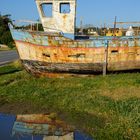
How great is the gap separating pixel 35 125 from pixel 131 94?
12.6 feet

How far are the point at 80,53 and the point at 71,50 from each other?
1.53ft

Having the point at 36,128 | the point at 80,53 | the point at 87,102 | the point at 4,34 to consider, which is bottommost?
the point at 4,34

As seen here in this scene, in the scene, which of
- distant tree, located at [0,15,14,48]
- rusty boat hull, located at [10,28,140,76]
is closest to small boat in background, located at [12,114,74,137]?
rusty boat hull, located at [10,28,140,76]

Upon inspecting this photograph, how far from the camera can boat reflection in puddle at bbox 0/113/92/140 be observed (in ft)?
33.0

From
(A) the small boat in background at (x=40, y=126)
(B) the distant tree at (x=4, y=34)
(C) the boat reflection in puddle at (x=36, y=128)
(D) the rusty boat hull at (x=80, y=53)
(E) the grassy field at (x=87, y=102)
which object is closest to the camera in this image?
(E) the grassy field at (x=87, y=102)

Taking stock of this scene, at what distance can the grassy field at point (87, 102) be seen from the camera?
9734 millimetres

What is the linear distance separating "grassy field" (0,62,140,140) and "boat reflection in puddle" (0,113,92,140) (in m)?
0.31

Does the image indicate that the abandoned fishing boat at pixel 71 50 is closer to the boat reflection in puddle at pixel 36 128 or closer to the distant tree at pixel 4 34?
the boat reflection in puddle at pixel 36 128

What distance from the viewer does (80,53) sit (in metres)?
19.1

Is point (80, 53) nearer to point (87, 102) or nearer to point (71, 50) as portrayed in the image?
point (71, 50)

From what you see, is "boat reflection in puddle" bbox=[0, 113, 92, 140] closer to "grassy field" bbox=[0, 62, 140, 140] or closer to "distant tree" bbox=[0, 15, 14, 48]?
"grassy field" bbox=[0, 62, 140, 140]

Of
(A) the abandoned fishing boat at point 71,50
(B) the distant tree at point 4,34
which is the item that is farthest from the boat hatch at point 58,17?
(B) the distant tree at point 4,34

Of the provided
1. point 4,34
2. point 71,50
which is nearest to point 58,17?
point 71,50

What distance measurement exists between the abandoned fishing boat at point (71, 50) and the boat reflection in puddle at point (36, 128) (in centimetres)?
754
